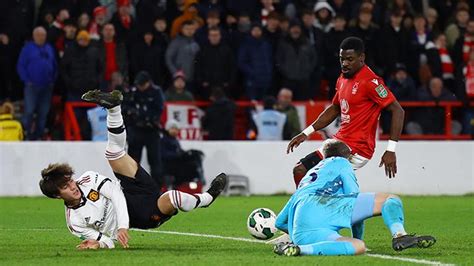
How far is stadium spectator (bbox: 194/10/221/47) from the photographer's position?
23522 millimetres

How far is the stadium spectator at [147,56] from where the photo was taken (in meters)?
23.5

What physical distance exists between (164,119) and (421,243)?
12.4 meters

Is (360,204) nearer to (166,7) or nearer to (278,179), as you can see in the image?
(278,179)

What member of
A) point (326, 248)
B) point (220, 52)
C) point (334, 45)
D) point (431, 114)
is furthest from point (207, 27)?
point (326, 248)

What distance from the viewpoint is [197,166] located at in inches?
874

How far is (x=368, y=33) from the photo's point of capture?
24344 mm

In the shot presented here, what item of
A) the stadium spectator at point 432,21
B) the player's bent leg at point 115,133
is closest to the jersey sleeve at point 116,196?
the player's bent leg at point 115,133

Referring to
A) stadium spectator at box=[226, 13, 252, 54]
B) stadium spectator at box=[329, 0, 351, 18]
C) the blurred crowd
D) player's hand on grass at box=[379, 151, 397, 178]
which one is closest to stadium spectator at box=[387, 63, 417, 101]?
the blurred crowd

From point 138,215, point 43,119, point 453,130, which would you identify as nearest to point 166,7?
point 43,119

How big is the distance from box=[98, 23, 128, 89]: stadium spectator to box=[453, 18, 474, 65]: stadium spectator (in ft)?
21.5

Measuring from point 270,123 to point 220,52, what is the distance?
1.61 meters

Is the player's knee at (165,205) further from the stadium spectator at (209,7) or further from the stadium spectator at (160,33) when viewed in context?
the stadium spectator at (209,7)

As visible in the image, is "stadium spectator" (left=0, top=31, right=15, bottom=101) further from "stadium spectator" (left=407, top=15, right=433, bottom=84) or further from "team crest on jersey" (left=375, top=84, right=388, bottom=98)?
"team crest on jersey" (left=375, top=84, right=388, bottom=98)

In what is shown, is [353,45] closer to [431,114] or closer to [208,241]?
[208,241]
